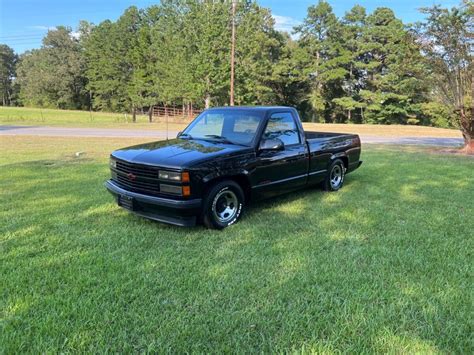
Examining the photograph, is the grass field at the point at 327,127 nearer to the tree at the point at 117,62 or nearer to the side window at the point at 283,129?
the tree at the point at 117,62

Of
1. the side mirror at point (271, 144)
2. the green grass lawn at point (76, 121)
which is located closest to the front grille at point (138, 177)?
the side mirror at point (271, 144)

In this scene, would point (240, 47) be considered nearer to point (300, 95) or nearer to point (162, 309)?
point (300, 95)

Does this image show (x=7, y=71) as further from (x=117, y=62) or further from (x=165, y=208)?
→ (x=165, y=208)

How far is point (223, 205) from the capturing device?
505 centimetres

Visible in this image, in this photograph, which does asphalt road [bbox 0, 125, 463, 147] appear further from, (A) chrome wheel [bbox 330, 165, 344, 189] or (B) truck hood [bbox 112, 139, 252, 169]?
(B) truck hood [bbox 112, 139, 252, 169]

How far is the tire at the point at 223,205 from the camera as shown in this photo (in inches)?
186

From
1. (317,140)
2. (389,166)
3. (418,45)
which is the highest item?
(418,45)

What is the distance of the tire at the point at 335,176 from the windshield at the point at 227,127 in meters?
2.25

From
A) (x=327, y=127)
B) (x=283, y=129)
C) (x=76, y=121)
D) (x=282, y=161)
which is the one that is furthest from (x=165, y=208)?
(x=76, y=121)

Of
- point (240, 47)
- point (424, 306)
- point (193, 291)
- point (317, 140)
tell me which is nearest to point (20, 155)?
point (317, 140)

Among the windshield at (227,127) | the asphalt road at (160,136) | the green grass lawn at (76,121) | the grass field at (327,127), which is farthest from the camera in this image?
the green grass lawn at (76,121)

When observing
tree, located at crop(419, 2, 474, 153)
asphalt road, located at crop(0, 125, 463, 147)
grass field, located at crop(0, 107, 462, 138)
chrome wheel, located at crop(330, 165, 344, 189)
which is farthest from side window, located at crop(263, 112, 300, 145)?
grass field, located at crop(0, 107, 462, 138)

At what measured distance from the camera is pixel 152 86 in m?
45.1

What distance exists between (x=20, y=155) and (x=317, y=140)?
32.8 feet
